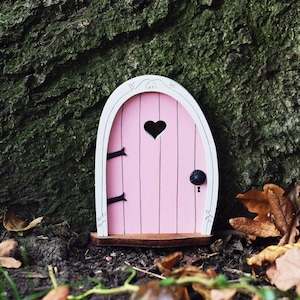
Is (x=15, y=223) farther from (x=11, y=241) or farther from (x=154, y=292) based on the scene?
(x=154, y=292)

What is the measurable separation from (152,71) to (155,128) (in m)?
0.17

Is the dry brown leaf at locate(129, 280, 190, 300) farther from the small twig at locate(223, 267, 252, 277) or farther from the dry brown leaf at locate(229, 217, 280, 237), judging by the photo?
the dry brown leaf at locate(229, 217, 280, 237)

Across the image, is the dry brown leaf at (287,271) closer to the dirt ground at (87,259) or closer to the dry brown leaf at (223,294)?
the dirt ground at (87,259)

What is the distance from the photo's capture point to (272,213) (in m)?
1.48

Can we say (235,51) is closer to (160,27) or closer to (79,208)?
(160,27)

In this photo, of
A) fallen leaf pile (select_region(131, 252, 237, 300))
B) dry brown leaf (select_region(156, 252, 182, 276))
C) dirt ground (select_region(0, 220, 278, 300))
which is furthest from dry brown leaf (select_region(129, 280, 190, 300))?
dirt ground (select_region(0, 220, 278, 300))

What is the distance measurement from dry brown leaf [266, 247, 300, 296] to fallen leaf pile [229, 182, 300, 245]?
0.57 ft

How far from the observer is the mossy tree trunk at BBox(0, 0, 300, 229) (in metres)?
1.52

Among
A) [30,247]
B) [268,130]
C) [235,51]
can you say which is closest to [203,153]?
[268,130]

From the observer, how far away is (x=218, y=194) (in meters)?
1.53

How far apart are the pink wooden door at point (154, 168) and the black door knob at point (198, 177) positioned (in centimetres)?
1

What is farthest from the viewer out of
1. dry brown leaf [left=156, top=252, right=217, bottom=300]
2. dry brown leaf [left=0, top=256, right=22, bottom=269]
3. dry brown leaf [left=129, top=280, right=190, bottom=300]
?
dry brown leaf [left=0, top=256, right=22, bottom=269]

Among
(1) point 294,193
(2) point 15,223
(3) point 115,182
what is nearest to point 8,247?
(2) point 15,223

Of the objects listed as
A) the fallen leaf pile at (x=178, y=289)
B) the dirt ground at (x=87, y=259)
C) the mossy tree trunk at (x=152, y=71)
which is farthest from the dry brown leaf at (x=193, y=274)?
the mossy tree trunk at (x=152, y=71)
